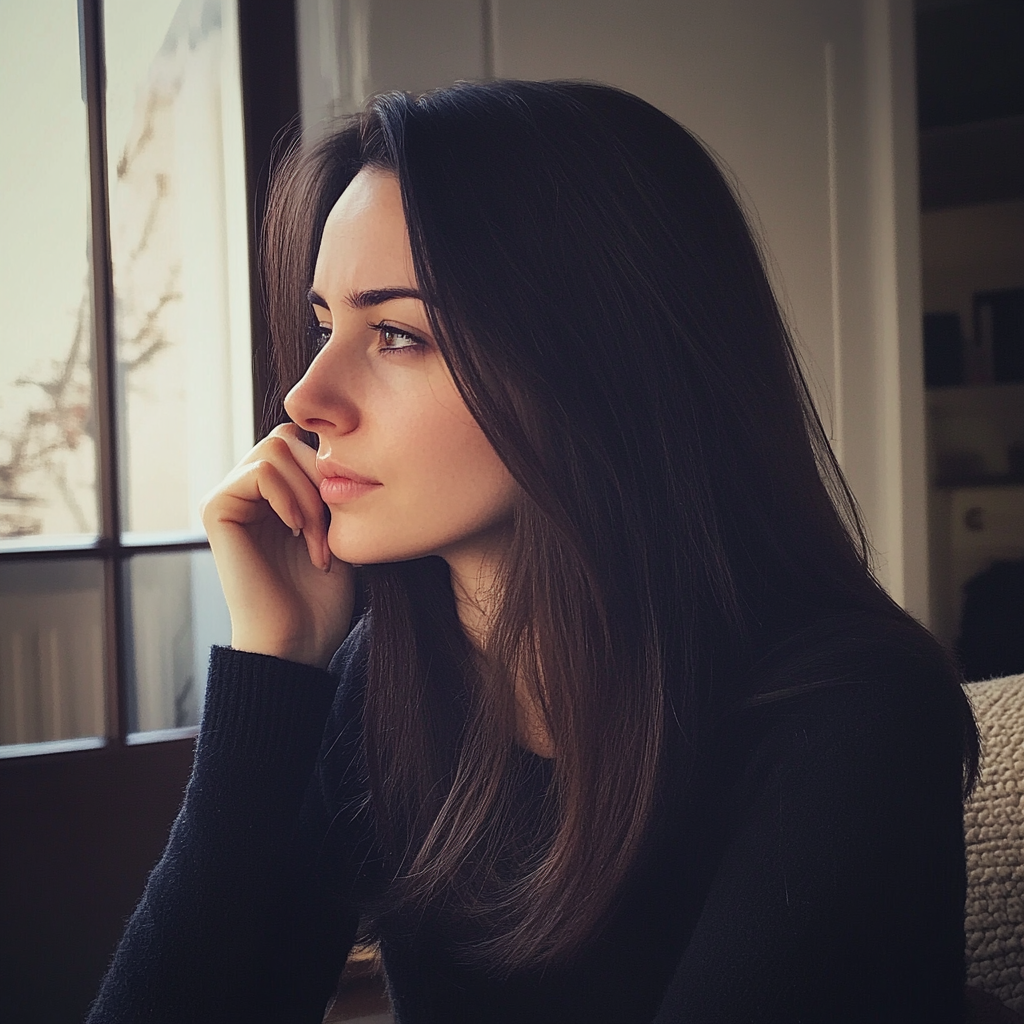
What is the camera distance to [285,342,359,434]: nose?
0.75 meters

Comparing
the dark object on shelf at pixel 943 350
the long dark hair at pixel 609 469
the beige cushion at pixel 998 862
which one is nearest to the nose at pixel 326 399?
the long dark hair at pixel 609 469

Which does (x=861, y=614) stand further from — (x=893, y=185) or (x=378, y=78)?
(x=893, y=185)

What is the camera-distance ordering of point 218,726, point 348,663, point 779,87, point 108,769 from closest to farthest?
point 218,726, point 348,663, point 108,769, point 779,87

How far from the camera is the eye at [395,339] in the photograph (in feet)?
2.48

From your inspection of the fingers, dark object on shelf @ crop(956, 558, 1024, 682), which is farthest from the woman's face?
dark object on shelf @ crop(956, 558, 1024, 682)

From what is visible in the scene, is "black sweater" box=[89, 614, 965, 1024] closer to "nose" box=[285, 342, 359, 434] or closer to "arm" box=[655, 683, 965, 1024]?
"arm" box=[655, 683, 965, 1024]

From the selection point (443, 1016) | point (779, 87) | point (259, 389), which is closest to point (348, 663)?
point (443, 1016)

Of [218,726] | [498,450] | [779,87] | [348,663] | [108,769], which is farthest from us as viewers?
[779,87]

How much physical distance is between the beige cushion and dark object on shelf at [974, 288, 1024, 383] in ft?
9.39

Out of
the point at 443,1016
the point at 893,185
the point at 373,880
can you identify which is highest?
the point at 893,185

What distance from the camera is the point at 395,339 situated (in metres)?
0.77

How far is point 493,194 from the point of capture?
727 millimetres

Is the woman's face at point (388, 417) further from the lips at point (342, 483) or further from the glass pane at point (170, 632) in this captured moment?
the glass pane at point (170, 632)

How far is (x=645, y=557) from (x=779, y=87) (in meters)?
1.58
